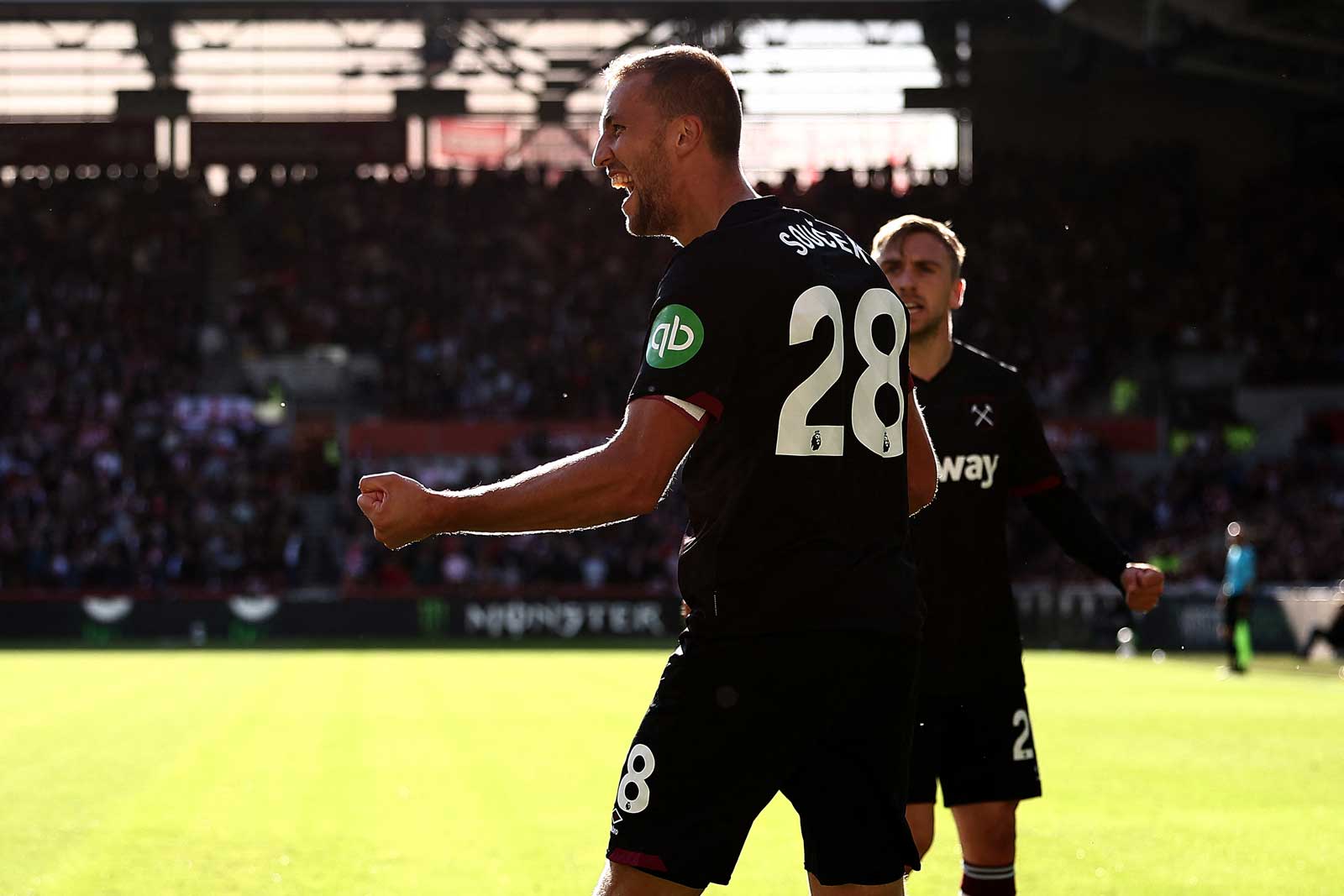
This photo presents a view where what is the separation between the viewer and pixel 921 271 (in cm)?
619

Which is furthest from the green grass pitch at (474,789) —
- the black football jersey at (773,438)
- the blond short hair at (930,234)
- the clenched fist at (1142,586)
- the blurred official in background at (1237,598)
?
the black football jersey at (773,438)

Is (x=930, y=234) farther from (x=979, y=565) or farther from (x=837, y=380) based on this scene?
(x=837, y=380)

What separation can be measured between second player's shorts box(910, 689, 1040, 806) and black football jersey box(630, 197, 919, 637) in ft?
7.74

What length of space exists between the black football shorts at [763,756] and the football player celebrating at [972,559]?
83.6 inches

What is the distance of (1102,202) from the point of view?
43750mm

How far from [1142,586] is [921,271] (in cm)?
130

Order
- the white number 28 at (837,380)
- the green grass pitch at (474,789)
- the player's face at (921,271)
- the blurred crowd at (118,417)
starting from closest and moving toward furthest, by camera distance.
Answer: the white number 28 at (837,380) < the player's face at (921,271) < the green grass pitch at (474,789) < the blurred crowd at (118,417)

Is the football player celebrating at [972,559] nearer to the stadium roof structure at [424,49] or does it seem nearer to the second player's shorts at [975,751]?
the second player's shorts at [975,751]

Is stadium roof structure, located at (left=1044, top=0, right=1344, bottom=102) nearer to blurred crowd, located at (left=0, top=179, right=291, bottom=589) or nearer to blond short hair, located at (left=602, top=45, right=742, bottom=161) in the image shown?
blurred crowd, located at (left=0, top=179, right=291, bottom=589)

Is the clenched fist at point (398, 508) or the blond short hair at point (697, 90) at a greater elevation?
the blond short hair at point (697, 90)

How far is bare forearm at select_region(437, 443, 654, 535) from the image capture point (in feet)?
11.6

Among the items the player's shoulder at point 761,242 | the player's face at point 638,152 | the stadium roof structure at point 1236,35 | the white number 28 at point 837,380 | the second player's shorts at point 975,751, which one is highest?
the stadium roof structure at point 1236,35

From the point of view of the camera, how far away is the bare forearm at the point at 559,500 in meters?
3.54

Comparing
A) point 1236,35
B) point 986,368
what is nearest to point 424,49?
point 1236,35
